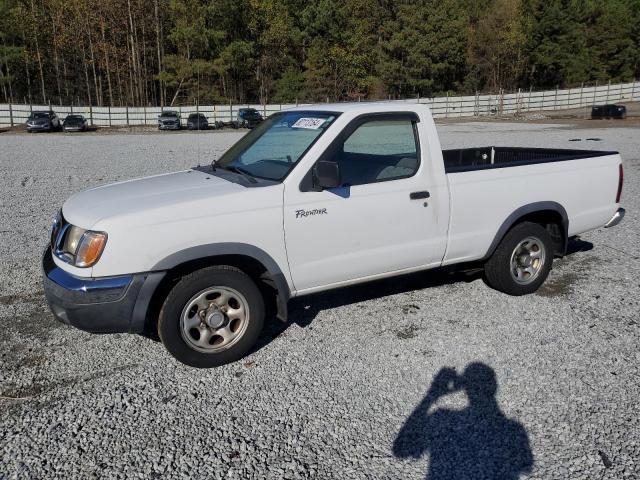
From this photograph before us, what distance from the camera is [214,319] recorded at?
3824 millimetres

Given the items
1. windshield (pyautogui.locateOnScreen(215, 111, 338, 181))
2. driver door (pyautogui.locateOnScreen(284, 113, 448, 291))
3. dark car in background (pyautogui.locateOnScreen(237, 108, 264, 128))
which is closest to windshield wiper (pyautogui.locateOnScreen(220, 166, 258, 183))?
windshield (pyautogui.locateOnScreen(215, 111, 338, 181))

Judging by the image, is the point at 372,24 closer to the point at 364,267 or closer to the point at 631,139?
the point at 631,139

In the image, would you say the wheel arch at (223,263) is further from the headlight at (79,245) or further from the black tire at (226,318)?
the headlight at (79,245)

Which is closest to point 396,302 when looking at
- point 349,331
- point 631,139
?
point 349,331

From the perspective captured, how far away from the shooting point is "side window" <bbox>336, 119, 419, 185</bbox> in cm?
436

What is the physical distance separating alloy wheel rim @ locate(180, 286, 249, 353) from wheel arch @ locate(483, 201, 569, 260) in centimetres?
238

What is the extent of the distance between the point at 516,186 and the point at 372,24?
71.1 metres

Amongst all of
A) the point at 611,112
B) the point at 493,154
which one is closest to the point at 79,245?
the point at 493,154

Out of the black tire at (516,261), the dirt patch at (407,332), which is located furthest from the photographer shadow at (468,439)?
the black tire at (516,261)

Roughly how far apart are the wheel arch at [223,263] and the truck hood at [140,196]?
0.34 m

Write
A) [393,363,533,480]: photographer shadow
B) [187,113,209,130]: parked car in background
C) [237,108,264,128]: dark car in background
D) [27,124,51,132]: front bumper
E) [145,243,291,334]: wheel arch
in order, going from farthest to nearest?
[237,108,264,128]: dark car in background
[187,113,209,130]: parked car in background
[27,124,51,132]: front bumper
[145,243,291,334]: wheel arch
[393,363,533,480]: photographer shadow

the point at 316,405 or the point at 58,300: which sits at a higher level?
the point at 58,300

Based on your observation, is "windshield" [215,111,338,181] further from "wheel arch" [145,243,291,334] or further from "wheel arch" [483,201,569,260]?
"wheel arch" [483,201,569,260]

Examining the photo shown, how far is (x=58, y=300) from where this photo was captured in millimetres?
3570
